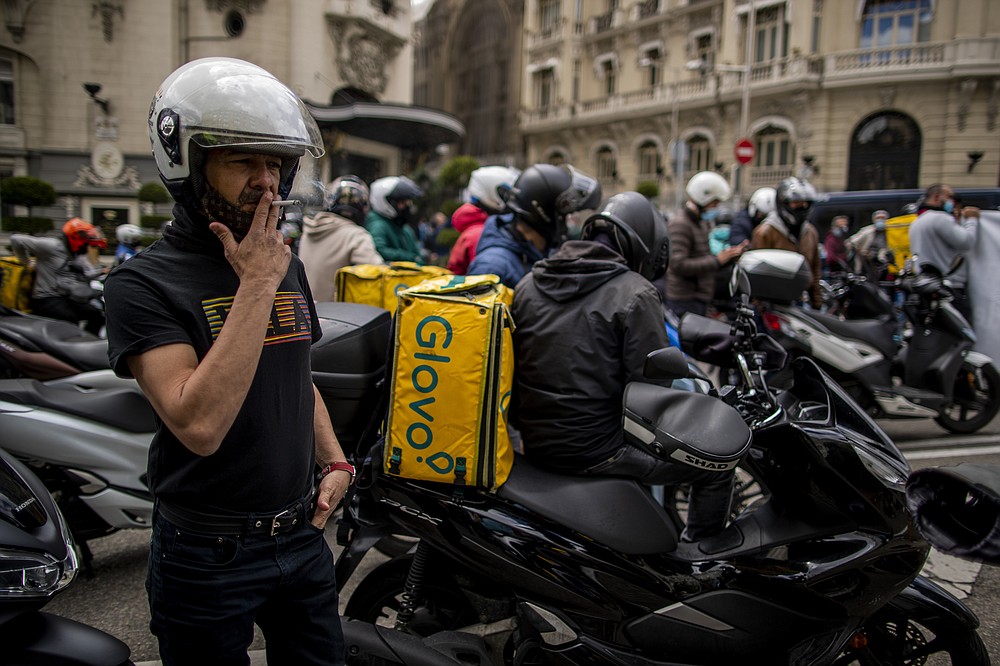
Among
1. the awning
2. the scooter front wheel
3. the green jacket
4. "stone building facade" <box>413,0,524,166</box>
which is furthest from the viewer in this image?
"stone building facade" <box>413,0,524,166</box>

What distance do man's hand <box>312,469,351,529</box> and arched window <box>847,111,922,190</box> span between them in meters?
29.4

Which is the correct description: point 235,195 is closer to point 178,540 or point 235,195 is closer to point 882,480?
point 178,540

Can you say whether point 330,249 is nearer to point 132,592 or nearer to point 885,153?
point 132,592

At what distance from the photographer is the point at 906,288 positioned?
561 centimetres

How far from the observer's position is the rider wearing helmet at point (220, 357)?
52.2 inches

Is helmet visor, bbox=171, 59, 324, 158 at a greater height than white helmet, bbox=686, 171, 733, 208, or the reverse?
white helmet, bbox=686, 171, 733, 208

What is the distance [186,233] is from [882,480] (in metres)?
1.99

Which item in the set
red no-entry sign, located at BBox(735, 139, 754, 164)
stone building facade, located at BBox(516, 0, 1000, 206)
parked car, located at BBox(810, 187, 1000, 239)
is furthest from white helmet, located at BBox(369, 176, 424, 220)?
stone building facade, located at BBox(516, 0, 1000, 206)

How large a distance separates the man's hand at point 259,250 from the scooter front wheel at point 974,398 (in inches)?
220

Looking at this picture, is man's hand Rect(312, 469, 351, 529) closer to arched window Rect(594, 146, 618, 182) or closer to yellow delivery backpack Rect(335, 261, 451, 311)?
yellow delivery backpack Rect(335, 261, 451, 311)

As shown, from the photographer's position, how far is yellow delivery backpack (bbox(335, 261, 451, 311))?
3.33 meters

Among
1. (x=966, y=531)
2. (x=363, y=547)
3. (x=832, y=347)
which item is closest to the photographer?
(x=966, y=531)

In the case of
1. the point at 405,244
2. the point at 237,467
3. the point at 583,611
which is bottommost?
the point at 583,611

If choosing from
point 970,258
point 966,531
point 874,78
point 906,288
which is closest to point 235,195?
point 966,531
